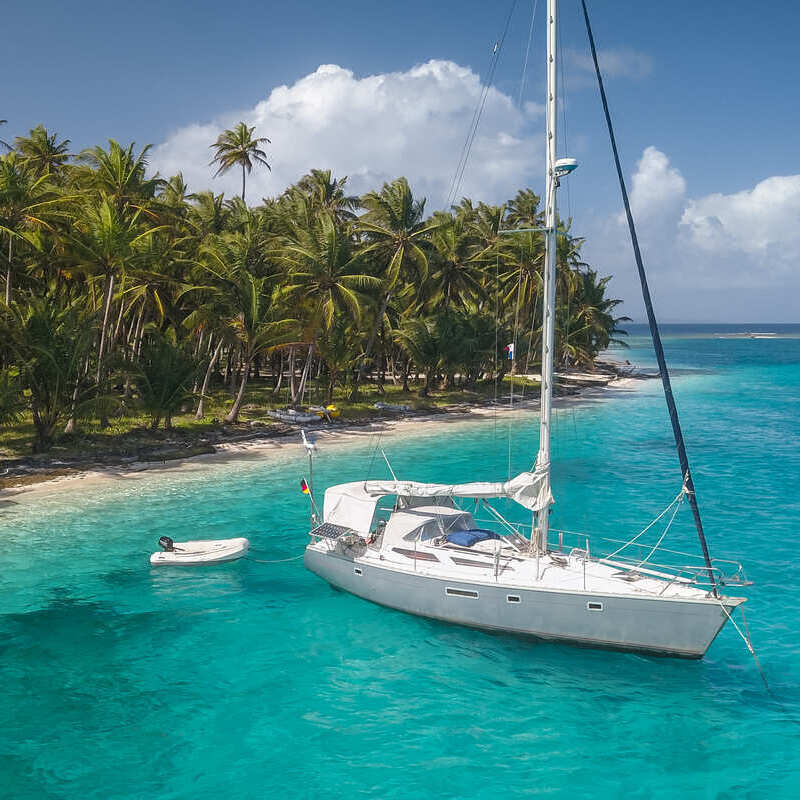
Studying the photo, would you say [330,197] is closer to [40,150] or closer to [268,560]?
[40,150]

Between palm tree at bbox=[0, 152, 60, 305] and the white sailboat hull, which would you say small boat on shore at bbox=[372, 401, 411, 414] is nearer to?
palm tree at bbox=[0, 152, 60, 305]

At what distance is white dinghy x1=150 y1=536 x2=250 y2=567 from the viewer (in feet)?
64.4

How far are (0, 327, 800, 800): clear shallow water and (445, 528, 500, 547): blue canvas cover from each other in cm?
209

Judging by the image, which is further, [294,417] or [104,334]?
[294,417]

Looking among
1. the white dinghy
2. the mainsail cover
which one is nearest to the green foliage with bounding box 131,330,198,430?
the white dinghy

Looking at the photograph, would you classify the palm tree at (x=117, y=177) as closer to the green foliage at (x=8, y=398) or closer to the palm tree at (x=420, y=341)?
the green foliage at (x=8, y=398)

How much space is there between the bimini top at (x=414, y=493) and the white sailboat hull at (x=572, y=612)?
2.16 meters

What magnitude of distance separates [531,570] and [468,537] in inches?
80.1

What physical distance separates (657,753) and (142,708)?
386 inches

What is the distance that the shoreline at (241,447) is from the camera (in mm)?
27794

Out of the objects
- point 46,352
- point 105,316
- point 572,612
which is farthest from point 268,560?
point 105,316

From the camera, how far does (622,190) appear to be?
15.8 m

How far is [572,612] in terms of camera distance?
14023 millimetres

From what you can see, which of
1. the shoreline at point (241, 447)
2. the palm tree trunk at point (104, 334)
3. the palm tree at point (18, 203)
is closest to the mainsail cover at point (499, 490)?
the shoreline at point (241, 447)
